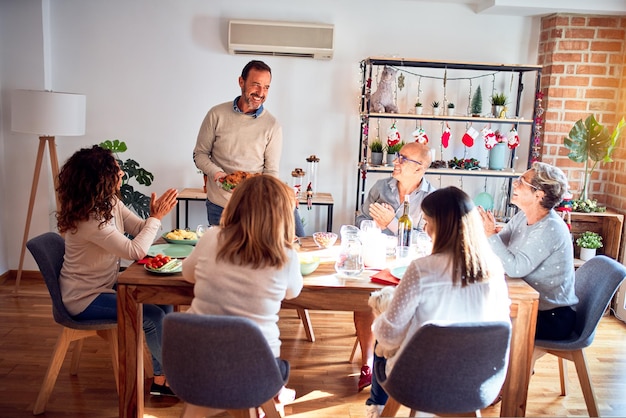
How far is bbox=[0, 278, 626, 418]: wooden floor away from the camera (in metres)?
2.66

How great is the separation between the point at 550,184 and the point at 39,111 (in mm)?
3143

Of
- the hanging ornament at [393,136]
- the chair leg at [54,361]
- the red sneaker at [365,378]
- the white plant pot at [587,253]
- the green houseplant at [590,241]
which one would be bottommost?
the red sneaker at [365,378]

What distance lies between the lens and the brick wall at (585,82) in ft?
13.7

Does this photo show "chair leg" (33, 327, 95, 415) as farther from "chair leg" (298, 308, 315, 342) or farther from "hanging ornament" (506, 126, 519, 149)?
"hanging ornament" (506, 126, 519, 149)

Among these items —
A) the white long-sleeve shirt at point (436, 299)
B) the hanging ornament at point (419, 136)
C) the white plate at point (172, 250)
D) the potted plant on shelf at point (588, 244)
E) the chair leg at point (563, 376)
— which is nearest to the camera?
the white long-sleeve shirt at point (436, 299)

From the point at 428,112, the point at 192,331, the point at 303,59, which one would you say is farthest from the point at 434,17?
the point at 192,331

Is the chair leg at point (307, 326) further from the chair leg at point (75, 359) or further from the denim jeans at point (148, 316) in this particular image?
the chair leg at point (75, 359)

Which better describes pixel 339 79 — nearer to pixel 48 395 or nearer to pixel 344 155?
pixel 344 155

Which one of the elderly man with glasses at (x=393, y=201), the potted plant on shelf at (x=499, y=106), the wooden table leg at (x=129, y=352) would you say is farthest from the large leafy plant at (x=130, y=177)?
the potted plant on shelf at (x=499, y=106)

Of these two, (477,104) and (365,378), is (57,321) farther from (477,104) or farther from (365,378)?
(477,104)

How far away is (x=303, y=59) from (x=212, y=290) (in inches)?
117

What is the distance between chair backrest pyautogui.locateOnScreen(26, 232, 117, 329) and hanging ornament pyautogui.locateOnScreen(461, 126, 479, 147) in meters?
2.86

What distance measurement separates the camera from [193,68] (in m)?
4.43

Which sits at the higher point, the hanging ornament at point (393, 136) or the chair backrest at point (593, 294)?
the hanging ornament at point (393, 136)
